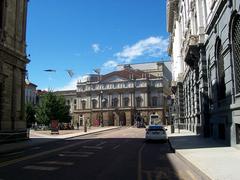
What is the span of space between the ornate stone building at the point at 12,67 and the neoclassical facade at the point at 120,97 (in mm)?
75565

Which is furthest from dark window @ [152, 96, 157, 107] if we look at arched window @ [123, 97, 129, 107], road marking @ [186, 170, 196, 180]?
road marking @ [186, 170, 196, 180]

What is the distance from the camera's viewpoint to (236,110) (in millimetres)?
18281

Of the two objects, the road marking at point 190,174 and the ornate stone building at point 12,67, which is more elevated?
the ornate stone building at point 12,67

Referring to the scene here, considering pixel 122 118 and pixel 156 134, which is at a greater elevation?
pixel 122 118

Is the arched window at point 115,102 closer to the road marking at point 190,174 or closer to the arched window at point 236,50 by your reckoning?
the arched window at point 236,50

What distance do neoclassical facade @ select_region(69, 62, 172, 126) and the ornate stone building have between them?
7556 cm

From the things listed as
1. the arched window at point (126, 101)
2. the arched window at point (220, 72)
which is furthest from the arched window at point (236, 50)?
the arched window at point (126, 101)

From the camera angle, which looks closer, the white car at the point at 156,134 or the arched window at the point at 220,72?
the arched window at the point at 220,72

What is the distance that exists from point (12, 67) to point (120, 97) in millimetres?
83380

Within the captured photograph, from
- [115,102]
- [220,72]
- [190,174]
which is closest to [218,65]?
[220,72]

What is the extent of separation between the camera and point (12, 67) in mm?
28688

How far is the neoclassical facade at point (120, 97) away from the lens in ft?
353

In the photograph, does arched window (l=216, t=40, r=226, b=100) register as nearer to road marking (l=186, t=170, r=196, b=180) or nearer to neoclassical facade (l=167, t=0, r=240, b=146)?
neoclassical facade (l=167, t=0, r=240, b=146)

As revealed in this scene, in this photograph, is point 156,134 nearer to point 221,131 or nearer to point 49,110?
point 221,131
